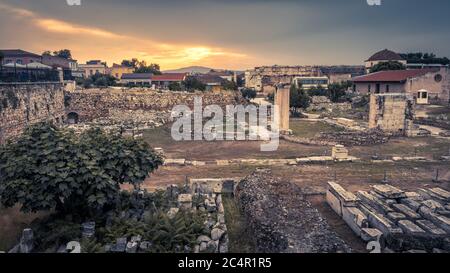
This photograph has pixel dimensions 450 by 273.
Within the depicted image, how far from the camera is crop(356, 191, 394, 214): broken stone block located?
1009 cm

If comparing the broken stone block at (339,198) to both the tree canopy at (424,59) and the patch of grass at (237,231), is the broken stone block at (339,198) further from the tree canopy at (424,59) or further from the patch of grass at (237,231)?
the tree canopy at (424,59)

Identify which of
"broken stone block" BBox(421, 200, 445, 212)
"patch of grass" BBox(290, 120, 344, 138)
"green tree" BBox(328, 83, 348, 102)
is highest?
"green tree" BBox(328, 83, 348, 102)

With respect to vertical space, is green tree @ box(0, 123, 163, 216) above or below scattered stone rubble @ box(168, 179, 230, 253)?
above

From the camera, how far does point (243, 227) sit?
390 inches

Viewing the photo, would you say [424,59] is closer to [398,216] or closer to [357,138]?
[357,138]

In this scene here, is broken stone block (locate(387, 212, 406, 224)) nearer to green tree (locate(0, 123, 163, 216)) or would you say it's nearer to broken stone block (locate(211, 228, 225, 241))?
broken stone block (locate(211, 228, 225, 241))

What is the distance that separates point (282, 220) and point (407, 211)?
3.56 m

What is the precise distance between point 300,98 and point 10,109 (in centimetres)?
2576

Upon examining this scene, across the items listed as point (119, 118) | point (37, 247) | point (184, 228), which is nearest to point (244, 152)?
point (184, 228)

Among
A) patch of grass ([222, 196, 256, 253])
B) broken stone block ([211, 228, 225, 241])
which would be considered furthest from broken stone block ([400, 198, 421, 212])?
broken stone block ([211, 228, 225, 241])

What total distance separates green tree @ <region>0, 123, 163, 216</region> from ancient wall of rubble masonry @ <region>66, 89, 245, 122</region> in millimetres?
27140

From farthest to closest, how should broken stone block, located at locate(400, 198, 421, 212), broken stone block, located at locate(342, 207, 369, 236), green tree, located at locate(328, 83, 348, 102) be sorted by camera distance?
green tree, located at locate(328, 83, 348, 102) → broken stone block, located at locate(400, 198, 421, 212) → broken stone block, located at locate(342, 207, 369, 236)

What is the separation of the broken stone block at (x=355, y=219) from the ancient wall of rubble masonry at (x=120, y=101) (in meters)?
30.7

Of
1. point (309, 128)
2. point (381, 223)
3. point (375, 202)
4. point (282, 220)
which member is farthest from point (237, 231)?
point (309, 128)
